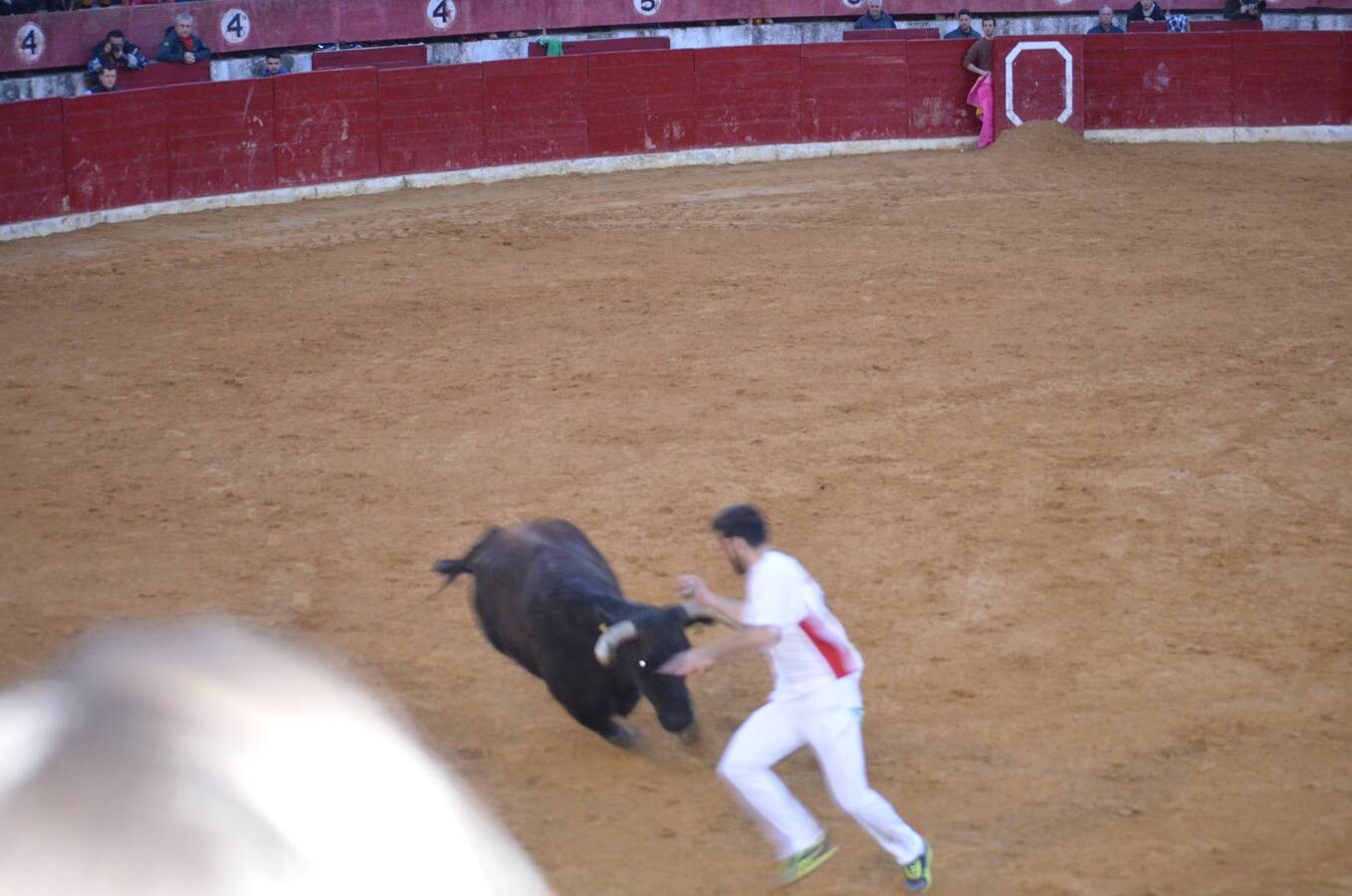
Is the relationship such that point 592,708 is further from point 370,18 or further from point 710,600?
point 370,18

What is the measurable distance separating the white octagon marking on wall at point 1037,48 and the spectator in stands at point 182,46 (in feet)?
32.0

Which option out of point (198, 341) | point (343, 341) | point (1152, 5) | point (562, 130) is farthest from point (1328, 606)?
point (1152, 5)

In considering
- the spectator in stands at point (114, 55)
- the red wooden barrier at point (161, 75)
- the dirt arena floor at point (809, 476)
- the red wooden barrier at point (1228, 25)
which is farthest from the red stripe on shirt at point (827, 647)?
the red wooden barrier at point (1228, 25)

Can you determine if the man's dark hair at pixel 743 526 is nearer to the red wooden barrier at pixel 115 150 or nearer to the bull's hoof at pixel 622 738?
the bull's hoof at pixel 622 738

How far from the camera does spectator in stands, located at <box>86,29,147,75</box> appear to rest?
56.6 feet

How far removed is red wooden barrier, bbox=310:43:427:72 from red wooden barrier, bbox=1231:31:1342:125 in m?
10.7

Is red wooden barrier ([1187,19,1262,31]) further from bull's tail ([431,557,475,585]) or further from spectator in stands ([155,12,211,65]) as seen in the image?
bull's tail ([431,557,475,585])

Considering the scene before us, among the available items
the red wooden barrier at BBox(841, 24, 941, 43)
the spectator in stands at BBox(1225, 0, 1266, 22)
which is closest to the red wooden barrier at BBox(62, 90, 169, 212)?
the red wooden barrier at BBox(841, 24, 941, 43)

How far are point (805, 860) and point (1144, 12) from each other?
1982 centimetres

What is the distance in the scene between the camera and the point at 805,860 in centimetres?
505

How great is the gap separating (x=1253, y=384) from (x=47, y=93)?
14390 mm

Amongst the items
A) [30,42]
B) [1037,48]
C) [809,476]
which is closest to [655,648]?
[809,476]

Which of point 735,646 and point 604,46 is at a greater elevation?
point 604,46

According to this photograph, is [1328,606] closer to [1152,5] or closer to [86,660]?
[86,660]
